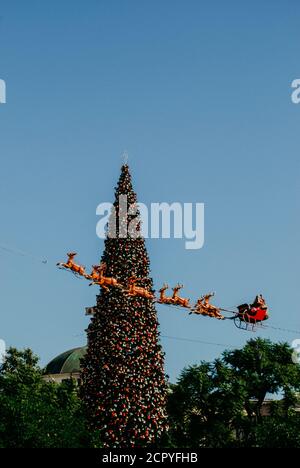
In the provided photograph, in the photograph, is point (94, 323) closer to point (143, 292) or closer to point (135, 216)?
point (135, 216)

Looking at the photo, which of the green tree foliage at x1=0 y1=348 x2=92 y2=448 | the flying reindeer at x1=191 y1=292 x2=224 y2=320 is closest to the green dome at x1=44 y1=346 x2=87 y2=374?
the green tree foliage at x1=0 y1=348 x2=92 y2=448

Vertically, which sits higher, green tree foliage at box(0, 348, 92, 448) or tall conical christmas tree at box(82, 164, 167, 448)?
tall conical christmas tree at box(82, 164, 167, 448)

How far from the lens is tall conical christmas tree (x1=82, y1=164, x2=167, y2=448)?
4656 cm

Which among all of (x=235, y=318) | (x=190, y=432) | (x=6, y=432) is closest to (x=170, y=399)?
(x=190, y=432)

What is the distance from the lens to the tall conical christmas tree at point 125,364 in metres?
46.6

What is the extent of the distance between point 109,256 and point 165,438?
16.7 meters

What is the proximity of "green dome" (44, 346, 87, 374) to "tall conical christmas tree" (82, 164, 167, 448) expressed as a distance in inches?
1601

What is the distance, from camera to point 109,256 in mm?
50344

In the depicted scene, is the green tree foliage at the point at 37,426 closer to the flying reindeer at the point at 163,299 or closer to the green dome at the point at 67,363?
the flying reindeer at the point at 163,299

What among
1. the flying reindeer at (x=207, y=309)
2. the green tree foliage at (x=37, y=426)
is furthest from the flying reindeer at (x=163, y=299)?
the green tree foliage at (x=37, y=426)

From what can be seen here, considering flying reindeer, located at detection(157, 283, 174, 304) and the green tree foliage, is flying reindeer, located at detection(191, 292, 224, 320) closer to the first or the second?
flying reindeer, located at detection(157, 283, 174, 304)

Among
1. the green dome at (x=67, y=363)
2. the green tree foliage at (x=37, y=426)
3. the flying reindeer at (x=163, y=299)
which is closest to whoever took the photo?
the flying reindeer at (x=163, y=299)

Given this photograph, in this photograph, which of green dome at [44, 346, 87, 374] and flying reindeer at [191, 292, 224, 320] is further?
green dome at [44, 346, 87, 374]

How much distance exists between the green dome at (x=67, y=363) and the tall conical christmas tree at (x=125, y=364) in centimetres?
4067
